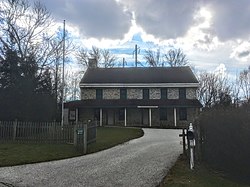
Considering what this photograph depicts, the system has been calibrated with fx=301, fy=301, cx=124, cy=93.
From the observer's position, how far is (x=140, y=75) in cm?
4331

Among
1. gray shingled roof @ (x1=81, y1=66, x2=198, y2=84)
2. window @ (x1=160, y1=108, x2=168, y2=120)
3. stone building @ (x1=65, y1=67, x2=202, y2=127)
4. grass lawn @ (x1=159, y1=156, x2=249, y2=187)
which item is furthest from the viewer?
gray shingled roof @ (x1=81, y1=66, x2=198, y2=84)

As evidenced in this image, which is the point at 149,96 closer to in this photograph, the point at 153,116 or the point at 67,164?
the point at 153,116

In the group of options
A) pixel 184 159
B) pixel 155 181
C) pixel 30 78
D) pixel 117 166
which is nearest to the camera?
pixel 155 181

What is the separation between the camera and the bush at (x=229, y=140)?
852 cm

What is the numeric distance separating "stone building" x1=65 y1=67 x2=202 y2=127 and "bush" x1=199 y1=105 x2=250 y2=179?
27.1 meters

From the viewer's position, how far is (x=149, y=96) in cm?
3997

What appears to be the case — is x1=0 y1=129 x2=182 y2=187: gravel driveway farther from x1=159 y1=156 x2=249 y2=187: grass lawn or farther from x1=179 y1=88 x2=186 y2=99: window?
x1=179 y1=88 x2=186 y2=99: window

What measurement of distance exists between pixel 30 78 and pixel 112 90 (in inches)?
674

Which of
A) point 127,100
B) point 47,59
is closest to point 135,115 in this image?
point 127,100

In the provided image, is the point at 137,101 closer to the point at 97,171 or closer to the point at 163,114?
the point at 163,114

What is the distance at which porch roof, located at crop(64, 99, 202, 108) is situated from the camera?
125ft

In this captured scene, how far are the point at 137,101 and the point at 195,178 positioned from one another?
30089 millimetres

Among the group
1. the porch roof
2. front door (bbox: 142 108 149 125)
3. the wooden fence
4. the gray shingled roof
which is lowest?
the wooden fence

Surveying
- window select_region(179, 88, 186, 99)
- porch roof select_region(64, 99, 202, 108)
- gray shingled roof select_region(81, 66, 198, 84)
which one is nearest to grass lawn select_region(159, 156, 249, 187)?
porch roof select_region(64, 99, 202, 108)
